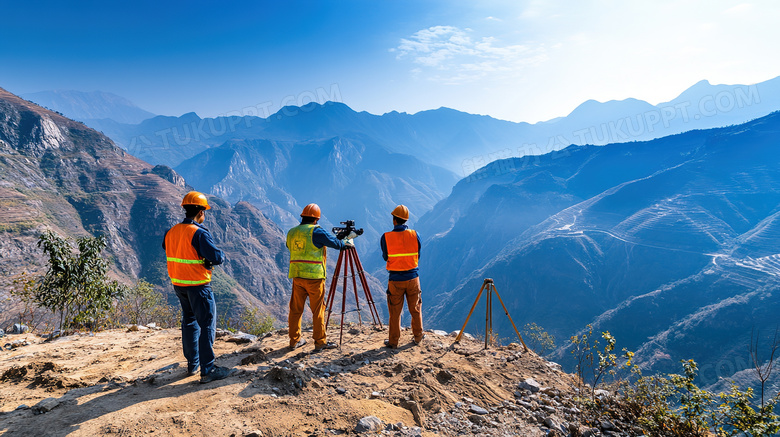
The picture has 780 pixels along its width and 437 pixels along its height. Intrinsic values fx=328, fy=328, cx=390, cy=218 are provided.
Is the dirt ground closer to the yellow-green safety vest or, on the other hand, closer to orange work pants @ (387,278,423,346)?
orange work pants @ (387,278,423,346)

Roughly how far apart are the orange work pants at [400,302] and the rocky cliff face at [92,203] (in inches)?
2781

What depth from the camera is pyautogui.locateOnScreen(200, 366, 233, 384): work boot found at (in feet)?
14.1

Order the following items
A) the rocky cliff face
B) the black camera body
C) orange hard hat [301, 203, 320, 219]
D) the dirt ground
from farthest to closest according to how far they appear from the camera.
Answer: the rocky cliff face, the black camera body, orange hard hat [301, 203, 320, 219], the dirt ground

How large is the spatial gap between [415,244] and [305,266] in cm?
199

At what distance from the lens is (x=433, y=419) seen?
3.97 metres

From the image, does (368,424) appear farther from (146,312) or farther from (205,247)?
(146,312)

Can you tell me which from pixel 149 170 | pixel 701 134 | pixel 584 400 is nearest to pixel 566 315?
pixel 584 400

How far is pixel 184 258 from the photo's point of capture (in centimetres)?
432

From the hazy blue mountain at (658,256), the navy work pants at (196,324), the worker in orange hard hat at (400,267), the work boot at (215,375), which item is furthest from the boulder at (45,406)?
the hazy blue mountain at (658,256)

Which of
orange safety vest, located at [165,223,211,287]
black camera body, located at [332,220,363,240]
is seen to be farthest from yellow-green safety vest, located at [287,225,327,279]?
orange safety vest, located at [165,223,211,287]

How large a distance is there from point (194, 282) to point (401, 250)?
326 cm

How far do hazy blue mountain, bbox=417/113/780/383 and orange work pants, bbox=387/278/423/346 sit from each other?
58.8 meters

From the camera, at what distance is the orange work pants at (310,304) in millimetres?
5418

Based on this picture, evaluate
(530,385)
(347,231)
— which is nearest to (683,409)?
(530,385)
